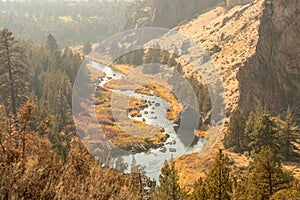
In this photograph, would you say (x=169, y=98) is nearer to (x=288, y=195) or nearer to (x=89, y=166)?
(x=89, y=166)

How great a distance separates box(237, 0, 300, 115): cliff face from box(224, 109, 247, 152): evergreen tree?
11.0 metres

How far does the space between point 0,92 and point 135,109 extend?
26079 mm

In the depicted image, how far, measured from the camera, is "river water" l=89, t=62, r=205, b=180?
46109mm

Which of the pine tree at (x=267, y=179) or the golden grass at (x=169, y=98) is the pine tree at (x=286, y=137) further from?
the golden grass at (x=169, y=98)

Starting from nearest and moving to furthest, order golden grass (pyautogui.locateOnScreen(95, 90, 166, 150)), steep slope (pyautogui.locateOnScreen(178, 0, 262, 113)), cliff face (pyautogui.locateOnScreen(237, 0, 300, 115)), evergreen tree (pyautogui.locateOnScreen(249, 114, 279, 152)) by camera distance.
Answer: evergreen tree (pyautogui.locateOnScreen(249, 114, 279, 152))
golden grass (pyautogui.locateOnScreen(95, 90, 166, 150))
cliff face (pyautogui.locateOnScreen(237, 0, 300, 115))
steep slope (pyautogui.locateOnScreen(178, 0, 262, 113))

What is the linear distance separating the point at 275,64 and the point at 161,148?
78.3 ft

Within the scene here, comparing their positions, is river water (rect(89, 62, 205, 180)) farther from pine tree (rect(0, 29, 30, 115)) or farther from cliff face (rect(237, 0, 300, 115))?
pine tree (rect(0, 29, 30, 115))

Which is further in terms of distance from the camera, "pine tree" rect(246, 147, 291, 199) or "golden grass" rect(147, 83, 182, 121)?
"golden grass" rect(147, 83, 182, 121)

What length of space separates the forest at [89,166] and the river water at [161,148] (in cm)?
715

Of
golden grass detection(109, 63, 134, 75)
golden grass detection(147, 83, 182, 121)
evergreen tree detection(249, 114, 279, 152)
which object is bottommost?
golden grass detection(109, 63, 134, 75)

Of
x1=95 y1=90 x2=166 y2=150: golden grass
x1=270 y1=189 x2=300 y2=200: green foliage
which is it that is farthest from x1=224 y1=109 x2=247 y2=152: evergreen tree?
x1=270 y1=189 x2=300 y2=200: green foliage

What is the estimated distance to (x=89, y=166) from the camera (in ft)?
61.0

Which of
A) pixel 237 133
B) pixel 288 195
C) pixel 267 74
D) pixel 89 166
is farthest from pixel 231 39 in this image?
pixel 89 166

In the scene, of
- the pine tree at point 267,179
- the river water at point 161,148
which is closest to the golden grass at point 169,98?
the river water at point 161,148
